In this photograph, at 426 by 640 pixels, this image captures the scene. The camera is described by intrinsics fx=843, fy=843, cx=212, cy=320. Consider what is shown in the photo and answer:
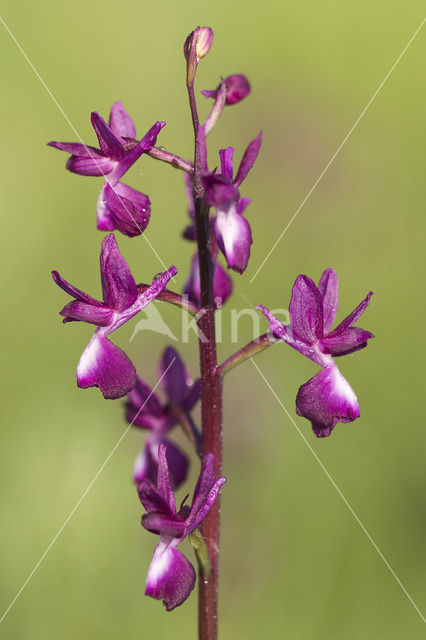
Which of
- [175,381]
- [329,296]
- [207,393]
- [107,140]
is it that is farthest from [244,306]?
[107,140]

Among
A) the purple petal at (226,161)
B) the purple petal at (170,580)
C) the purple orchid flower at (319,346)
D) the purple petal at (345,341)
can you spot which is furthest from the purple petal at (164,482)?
the purple petal at (226,161)

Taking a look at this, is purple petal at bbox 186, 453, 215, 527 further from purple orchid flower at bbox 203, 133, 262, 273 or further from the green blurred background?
the green blurred background

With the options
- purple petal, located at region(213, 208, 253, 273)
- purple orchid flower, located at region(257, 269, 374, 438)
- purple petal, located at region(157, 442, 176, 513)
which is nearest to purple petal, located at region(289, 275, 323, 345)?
purple orchid flower, located at region(257, 269, 374, 438)

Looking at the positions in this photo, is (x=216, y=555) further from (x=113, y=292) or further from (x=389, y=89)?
(x=389, y=89)

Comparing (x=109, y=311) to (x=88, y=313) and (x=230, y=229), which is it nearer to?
(x=88, y=313)

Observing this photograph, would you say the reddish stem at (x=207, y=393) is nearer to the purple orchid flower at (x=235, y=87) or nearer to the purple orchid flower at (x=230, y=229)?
the purple orchid flower at (x=230, y=229)
